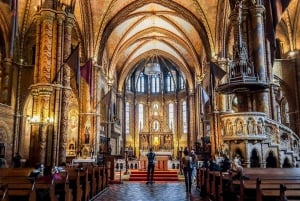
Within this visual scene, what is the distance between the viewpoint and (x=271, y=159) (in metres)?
12.2

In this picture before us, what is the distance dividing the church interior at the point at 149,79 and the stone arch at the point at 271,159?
0.15 feet

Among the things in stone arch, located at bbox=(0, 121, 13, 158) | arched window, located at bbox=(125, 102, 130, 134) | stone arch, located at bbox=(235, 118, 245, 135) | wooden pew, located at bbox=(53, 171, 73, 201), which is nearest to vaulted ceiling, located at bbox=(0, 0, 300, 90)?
stone arch, located at bbox=(0, 121, 13, 158)

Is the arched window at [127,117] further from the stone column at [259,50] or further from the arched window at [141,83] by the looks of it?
the stone column at [259,50]

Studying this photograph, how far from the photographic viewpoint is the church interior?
12.5 m

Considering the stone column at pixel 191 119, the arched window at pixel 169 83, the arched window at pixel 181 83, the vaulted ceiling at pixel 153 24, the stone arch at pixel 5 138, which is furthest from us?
the arched window at pixel 169 83

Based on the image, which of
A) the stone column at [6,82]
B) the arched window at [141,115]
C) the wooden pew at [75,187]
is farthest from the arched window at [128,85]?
the wooden pew at [75,187]

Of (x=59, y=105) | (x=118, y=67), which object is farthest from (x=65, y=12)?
(x=118, y=67)

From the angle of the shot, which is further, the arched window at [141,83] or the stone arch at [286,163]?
the arched window at [141,83]

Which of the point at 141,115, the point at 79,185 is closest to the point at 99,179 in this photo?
the point at 79,185

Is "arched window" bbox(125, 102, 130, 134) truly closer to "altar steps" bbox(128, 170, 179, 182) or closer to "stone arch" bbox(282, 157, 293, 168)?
"altar steps" bbox(128, 170, 179, 182)

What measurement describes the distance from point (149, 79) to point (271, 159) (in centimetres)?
3108

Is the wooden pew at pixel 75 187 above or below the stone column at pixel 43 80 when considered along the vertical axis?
below

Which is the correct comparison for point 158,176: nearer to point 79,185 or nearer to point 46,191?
point 79,185

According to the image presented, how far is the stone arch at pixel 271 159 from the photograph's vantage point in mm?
11934
